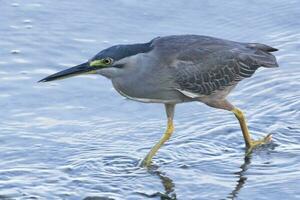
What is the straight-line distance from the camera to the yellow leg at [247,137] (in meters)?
7.96

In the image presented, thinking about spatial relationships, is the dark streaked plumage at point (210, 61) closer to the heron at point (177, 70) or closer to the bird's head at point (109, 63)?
the heron at point (177, 70)

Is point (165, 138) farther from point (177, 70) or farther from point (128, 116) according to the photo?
point (128, 116)

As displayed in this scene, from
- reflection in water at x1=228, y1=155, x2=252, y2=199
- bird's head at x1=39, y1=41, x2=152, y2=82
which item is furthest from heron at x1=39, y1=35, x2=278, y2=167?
reflection in water at x1=228, y1=155, x2=252, y2=199

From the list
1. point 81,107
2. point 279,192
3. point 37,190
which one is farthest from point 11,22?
point 279,192

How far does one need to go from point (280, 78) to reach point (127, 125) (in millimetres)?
1650

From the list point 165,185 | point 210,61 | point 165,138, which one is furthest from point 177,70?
point 165,185

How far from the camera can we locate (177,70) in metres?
7.93

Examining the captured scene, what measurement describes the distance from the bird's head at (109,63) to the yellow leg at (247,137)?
98cm

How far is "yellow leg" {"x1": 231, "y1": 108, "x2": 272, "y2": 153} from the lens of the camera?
26.1ft

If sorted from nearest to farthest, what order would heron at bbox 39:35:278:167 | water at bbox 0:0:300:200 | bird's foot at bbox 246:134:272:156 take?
water at bbox 0:0:300:200, heron at bbox 39:35:278:167, bird's foot at bbox 246:134:272:156

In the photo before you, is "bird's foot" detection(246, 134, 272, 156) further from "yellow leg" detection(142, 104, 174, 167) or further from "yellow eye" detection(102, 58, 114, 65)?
"yellow eye" detection(102, 58, 114, 65)

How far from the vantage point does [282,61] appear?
31.1 ft

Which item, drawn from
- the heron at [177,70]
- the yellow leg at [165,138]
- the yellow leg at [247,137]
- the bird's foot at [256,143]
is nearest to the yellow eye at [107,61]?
the heron at [177,70]

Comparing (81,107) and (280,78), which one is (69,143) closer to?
(81,107)
